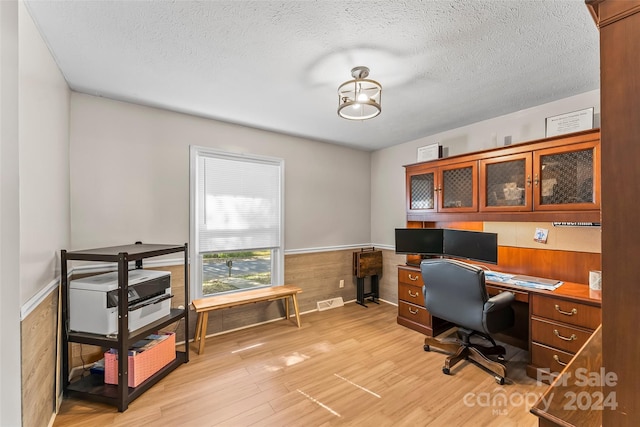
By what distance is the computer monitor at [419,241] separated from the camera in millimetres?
3352

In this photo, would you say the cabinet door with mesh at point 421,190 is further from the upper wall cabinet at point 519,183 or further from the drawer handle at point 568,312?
the drawer handle at point 568,312

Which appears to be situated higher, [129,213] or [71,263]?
[129,213]

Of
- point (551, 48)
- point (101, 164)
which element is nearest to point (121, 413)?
point (101, 164)

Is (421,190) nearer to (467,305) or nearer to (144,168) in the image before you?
(467,305)

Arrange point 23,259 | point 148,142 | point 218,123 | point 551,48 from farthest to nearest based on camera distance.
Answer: point 218,123
point 148,142
point 551,48
point 23,259

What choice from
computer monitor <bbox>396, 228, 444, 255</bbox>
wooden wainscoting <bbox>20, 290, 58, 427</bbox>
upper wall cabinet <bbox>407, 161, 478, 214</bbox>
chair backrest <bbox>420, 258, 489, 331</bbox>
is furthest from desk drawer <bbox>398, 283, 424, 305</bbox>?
wooden wainscoting <bbox>20, 290, 58, 427</bbox>

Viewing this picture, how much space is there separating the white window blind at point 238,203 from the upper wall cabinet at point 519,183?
73.6 inches

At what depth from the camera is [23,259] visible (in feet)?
4.70

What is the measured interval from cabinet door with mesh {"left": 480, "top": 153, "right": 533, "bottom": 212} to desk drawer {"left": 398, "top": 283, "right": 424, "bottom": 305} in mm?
1175

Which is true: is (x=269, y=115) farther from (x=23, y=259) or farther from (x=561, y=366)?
(x=561, y=366)

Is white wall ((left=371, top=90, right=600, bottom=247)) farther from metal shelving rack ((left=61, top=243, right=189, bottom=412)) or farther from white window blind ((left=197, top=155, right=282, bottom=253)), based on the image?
metal shelving rack ((left=61, top=243, right=189, bottom=412))

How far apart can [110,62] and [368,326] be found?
355 centimetres

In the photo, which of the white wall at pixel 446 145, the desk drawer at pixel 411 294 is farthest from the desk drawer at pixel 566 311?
the white wall at pixel 446 145

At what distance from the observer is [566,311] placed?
2.15 m
